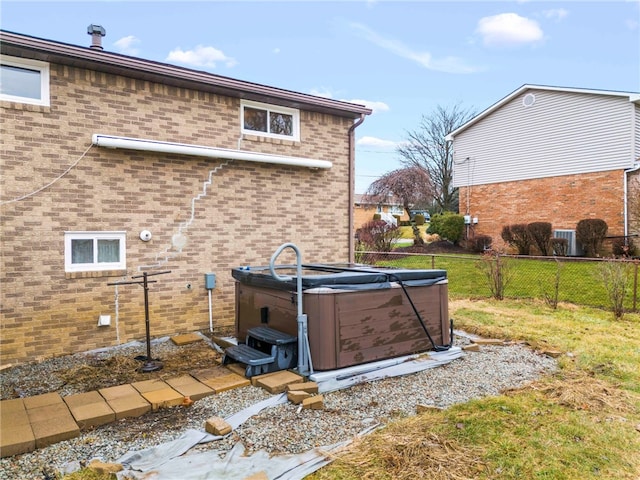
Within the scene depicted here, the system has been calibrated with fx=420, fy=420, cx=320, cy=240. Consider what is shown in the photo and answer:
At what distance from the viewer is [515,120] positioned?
57.0 feet

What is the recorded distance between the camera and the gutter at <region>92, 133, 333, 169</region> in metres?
5.61

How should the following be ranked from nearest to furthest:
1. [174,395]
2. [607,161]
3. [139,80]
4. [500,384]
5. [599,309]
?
[174,395] < [500,384] < [139,80] < [599,309] < [607,161]

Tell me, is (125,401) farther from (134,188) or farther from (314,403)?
(134,188)

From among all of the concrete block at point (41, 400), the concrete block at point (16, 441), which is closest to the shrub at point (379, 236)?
the concrete block at point (41, 400)

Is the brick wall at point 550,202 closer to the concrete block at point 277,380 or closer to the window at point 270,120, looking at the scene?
the window at point 270,120

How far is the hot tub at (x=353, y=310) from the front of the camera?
14.5 feet

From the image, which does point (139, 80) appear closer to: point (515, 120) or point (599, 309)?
point (599, 309)

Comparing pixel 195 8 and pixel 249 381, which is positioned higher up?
pixel 195 8

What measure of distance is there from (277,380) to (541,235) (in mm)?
14061

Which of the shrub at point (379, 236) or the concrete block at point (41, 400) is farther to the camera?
the shrub at point (379, 236)

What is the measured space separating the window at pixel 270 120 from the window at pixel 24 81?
275 centimetres

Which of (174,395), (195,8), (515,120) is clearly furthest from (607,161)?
(174,395)

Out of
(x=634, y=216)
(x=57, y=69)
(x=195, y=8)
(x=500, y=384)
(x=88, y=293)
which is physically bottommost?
(x=500, y=384)

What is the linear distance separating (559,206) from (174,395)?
16.1m
